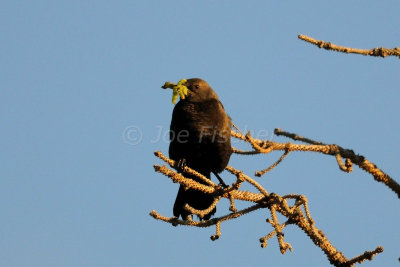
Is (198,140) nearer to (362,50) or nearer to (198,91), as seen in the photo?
(198,91)

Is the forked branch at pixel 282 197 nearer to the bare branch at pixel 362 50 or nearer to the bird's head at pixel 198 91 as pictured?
the bare branch at pixel 362 50

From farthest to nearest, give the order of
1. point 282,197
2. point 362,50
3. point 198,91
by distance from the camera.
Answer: point 198,91 < point 282,197 < point 362,50

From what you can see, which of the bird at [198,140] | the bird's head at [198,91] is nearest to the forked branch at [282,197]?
the bird at [198,140]

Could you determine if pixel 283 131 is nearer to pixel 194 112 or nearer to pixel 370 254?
pixel 370 254

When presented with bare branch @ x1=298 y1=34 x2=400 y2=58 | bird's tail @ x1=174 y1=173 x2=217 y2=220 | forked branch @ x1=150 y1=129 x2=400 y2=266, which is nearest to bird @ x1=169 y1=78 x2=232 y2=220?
bird's tail @ x1=174 y1=173 x2=217 y2=220

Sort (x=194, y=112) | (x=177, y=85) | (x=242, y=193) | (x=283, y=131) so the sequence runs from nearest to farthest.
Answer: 1. (x=283, y=131)
2. (x=242, y=193)
3. (x=177, y=85)
4. (x=194, y=112)

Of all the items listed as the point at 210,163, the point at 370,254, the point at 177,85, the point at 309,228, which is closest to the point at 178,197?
the point at 210,163

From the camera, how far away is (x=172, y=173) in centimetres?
304

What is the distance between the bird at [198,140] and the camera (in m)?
5.17

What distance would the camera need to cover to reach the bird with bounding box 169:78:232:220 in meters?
5.17

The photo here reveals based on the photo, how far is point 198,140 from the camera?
5.15 metres

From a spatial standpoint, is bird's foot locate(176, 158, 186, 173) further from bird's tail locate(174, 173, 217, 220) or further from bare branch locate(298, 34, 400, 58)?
bare branch locate(298, 34, 400, 58)

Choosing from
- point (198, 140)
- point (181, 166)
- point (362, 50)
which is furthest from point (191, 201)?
point (362, 50)

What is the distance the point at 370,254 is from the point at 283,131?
66 centimetres
